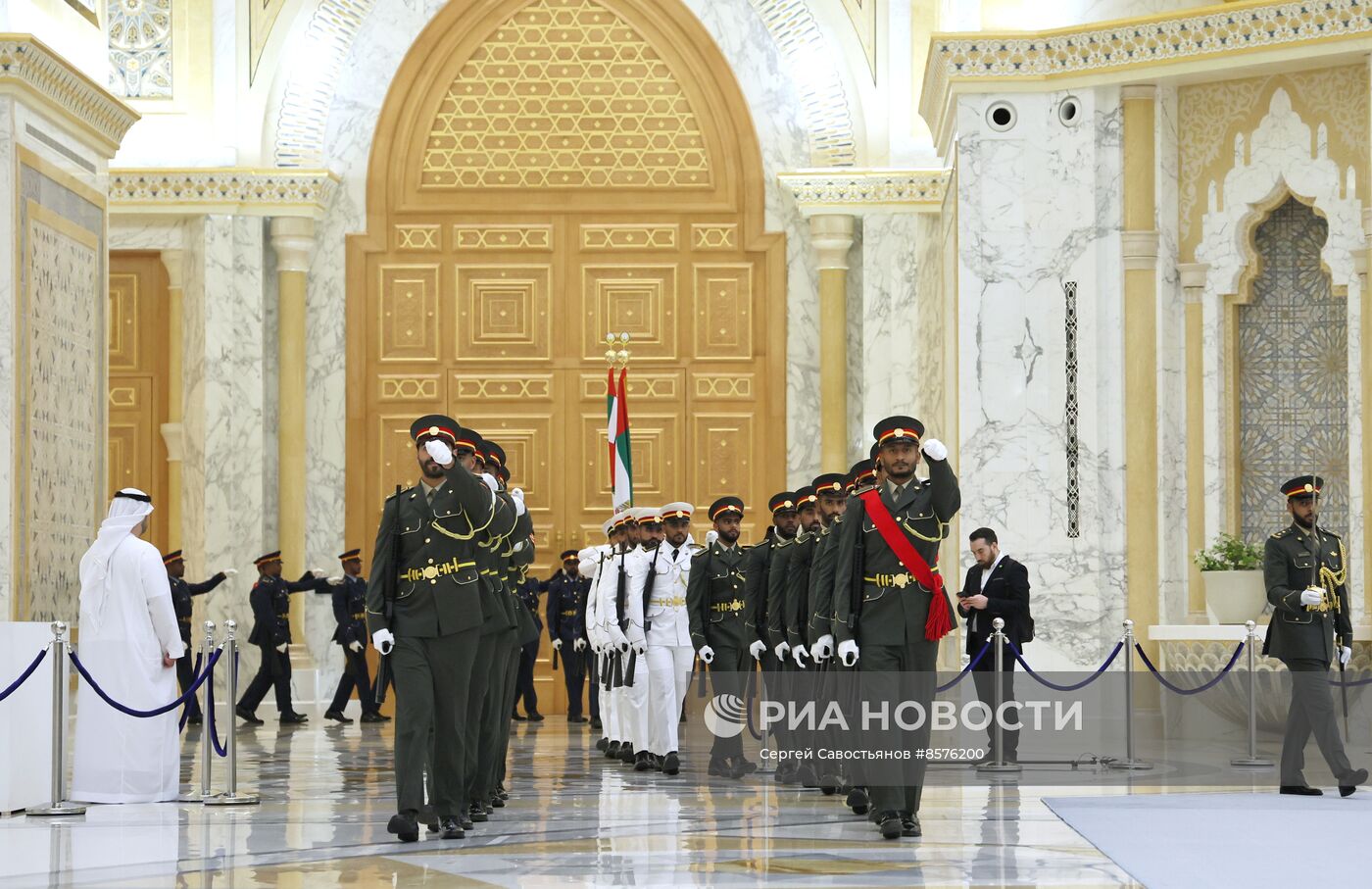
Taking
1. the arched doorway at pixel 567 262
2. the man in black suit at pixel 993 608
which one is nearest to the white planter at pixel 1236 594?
the man in black suit at pixel 993 608

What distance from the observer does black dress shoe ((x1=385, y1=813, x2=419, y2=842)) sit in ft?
26.9

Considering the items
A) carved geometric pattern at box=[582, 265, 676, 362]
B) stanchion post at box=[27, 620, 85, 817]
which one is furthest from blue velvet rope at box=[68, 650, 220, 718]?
carved geometric pattern at box=[582, 265, 676, 362]

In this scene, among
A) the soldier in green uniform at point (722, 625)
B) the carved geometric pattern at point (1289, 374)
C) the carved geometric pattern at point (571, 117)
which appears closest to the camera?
the soldier in green uniform at point (722, 625)

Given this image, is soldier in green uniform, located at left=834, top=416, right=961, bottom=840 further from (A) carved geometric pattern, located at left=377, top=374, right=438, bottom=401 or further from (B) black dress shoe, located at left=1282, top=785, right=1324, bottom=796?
(A) carved geometric pattern, located at left=377, top=374, right=438, bottom=401

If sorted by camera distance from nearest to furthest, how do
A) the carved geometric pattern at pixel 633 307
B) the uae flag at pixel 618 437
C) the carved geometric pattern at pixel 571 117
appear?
the uae flag at pixel 618 437 < the carved geometric pattern at pixel 633 307 < the carved geometric pattern at pixel 571 117

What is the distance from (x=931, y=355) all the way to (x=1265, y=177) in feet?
13.3

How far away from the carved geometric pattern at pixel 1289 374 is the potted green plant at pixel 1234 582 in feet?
3.12

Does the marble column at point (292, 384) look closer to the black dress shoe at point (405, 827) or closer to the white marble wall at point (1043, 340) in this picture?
the white marble wall at point (1043, 340)

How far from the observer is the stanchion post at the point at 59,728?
10.1m

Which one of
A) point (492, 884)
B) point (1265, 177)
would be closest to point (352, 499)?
point (1265, 177)

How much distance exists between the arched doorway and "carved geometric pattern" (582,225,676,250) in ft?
0.07

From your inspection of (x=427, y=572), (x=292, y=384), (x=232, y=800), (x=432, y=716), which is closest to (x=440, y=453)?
(x=427, y=572)

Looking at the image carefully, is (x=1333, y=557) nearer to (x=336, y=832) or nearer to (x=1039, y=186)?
(x=1039, y=186)

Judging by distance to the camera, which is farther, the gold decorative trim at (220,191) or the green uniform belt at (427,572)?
the gold decorative trim at (220,191)
